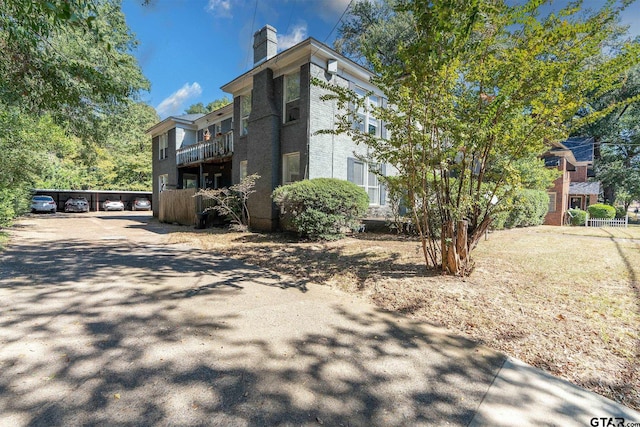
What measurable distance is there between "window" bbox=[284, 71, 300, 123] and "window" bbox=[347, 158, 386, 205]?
9.16 ft

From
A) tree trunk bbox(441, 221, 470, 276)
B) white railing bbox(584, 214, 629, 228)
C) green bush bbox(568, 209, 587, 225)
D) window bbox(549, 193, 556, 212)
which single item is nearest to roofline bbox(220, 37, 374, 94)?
tree trunk bbox(441, 221, 470, 276)

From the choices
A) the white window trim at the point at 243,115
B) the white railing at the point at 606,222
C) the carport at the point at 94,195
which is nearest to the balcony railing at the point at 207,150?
the white window trim at the point at 243,115

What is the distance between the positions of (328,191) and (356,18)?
20.8 meters

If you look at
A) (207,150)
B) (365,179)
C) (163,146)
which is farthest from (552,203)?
(163,146)

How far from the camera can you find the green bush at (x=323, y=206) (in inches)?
345

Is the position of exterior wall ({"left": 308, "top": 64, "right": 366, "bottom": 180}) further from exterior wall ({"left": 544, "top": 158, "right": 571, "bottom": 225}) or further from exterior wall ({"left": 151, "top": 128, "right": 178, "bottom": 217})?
exterior wall ({"left": 544, "top": 158, "right": 571, "bottom": 225})

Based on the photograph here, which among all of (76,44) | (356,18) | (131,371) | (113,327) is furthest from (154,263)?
(356,18)

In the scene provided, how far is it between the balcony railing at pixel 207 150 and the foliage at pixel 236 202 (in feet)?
9.34

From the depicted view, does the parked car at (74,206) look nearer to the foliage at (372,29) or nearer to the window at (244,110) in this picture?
the window at (244,110)

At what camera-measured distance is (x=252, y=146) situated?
1238 centimetres

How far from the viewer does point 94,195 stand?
31.4 meters

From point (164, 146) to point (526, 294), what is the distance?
21929mm

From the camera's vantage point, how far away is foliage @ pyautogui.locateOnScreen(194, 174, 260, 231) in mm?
11440

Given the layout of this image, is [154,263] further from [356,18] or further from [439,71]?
[356,18]
